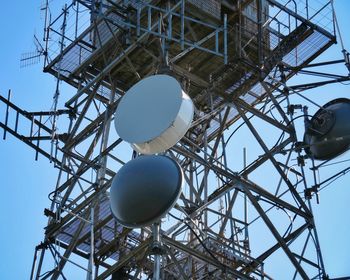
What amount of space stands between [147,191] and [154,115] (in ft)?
6.29

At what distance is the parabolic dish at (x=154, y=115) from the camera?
21.2 metres

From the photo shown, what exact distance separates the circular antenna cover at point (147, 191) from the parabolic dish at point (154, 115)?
457mm

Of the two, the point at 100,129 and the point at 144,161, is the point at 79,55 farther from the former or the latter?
the point at 144,161

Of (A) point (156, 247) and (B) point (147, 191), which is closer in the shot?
(B) point (147, 191)

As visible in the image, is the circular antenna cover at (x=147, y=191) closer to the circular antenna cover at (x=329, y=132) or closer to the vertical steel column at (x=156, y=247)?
the vertical steel column at (x=156, y=247)

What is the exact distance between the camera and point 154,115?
71.8ft

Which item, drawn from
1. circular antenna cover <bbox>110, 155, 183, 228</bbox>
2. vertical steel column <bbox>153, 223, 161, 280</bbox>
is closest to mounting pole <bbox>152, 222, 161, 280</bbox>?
vertical steel column <bbox>153, 223, 161, 280</bbox>

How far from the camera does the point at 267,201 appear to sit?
85.8ft

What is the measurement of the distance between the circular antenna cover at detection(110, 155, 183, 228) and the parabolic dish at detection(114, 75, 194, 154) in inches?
Result: 18.0

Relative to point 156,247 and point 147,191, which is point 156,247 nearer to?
point 156,247

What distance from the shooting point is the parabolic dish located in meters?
21.2

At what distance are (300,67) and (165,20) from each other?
4.43 meters

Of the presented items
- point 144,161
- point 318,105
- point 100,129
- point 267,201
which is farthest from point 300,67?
point 144,161

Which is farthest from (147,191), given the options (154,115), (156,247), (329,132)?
(329,132)
